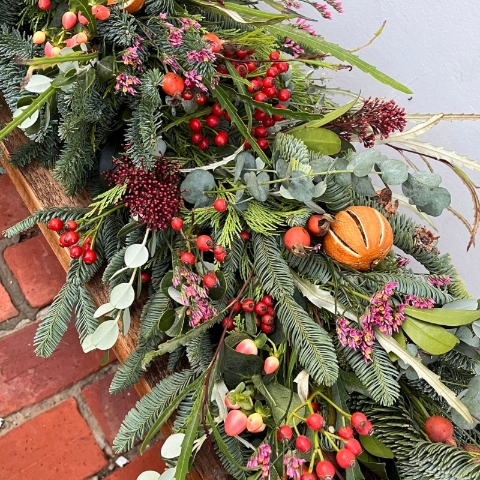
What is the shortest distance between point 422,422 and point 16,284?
0.66 m

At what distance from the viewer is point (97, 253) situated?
0.64 m


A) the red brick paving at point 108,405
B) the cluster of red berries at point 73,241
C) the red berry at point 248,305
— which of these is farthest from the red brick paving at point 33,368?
the red berry at point 248,305

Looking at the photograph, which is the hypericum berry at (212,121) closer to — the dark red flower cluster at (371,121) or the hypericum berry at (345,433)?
the dark red flower cluster at (371,121)

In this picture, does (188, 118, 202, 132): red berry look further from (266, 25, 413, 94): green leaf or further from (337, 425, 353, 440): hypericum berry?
(337, 425, 353, 440): hypericum berry

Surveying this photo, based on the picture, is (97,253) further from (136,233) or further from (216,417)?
(216,417)

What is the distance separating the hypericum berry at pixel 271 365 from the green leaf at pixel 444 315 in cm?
15

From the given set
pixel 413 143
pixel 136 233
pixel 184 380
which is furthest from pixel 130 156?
pixel 413 143

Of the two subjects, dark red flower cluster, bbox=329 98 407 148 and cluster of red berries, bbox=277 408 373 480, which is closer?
cluster of red berries, bbox=277 408 373 480

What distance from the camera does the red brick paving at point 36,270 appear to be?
864mm

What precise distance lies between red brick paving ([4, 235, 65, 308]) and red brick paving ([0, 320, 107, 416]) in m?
0.06

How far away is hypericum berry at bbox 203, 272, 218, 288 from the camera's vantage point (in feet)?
Result: 1.77

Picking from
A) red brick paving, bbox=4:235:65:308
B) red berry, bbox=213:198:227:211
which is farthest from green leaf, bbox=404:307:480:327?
red brick paving, bbox=4:235:65:308

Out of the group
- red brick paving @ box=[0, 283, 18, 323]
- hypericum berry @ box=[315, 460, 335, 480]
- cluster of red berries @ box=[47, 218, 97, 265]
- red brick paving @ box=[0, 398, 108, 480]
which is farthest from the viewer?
red brick paving @ box=[0, 283, 18, 323]

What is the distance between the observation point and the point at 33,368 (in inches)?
31.4
